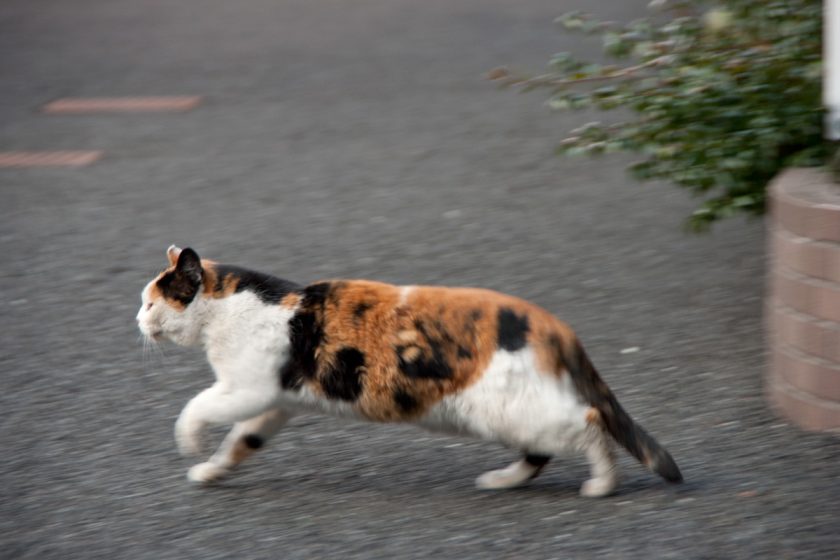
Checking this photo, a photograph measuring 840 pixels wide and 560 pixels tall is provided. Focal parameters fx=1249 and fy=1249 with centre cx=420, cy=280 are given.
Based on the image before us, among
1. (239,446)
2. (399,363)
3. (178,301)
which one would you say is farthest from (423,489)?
(178,301)

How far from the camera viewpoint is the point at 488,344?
397cm

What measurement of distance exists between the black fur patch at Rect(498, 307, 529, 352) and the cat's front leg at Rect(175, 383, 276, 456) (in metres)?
0.78

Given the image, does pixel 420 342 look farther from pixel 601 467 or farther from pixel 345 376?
pixel 601 467

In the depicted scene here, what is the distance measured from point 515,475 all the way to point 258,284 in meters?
1.09

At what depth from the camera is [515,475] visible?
13.9ft

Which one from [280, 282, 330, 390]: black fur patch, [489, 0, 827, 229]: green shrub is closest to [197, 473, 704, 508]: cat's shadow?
[280, 282, 330, 390]: black fur patch

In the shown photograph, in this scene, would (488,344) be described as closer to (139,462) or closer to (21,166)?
(139,462)

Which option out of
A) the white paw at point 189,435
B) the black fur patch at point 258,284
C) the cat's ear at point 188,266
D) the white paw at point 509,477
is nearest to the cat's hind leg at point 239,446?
the white paw at point 189,435

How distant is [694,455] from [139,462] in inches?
79.6

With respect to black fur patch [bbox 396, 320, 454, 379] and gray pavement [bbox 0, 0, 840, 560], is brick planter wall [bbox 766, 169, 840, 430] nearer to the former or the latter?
gray pavement [bbox 0, 0, 840, 560]

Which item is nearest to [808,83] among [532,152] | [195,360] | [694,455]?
[694,455]

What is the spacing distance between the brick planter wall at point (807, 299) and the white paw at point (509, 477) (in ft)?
3.55

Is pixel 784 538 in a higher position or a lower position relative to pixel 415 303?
lower

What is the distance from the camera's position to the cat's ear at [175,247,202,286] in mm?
4199
